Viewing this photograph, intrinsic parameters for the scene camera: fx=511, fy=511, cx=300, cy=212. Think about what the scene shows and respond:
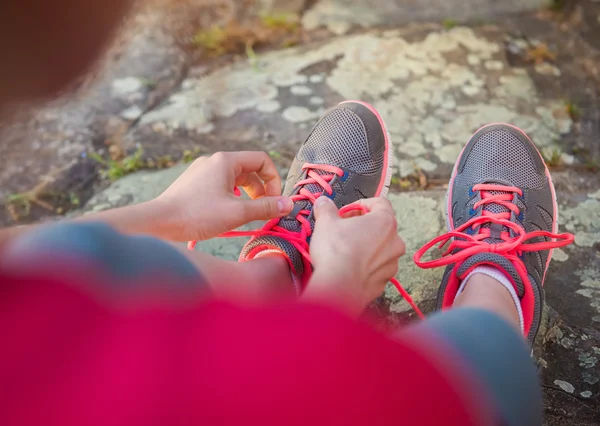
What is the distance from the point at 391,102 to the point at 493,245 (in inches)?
32.2

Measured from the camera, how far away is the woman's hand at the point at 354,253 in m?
0.76

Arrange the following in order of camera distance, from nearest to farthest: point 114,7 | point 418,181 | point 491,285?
point 114,7, point 491,285, point 418,181

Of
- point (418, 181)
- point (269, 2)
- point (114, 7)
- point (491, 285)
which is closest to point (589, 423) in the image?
point (491, 285)

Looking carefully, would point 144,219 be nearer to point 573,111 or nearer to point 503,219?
point 503,219

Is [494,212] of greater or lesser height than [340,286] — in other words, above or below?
below

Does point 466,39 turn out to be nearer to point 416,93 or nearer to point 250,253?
point 416,93

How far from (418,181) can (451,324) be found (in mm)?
923

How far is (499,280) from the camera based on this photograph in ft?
3.42

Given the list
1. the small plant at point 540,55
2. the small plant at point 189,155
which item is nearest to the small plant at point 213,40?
the small plant at point 189,155

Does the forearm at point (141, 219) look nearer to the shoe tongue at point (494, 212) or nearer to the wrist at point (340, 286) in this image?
the wrist at point (340, 286)

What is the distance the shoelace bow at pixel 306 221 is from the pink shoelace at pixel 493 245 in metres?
0.13

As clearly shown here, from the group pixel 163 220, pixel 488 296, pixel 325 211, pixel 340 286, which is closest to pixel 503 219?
pixel 488 296

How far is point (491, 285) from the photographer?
3.36 ft

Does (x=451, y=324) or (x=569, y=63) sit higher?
(x=451, y=324)
